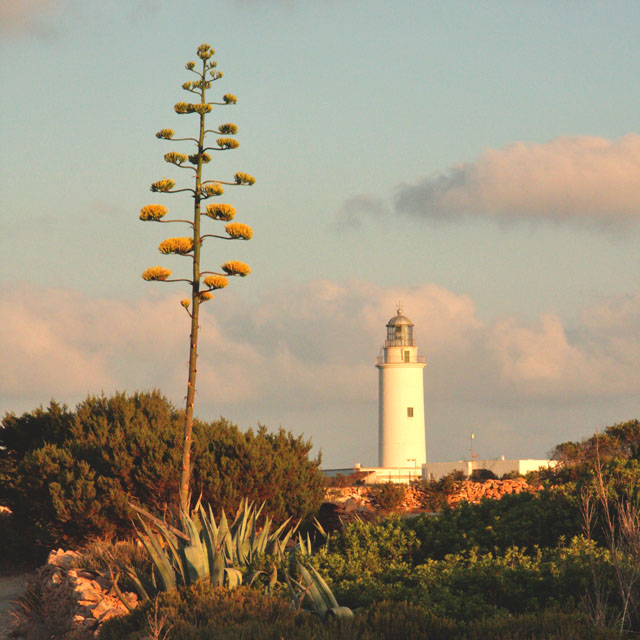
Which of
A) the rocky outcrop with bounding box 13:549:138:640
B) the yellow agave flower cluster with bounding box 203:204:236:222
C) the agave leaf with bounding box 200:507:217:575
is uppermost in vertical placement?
the yellow agave flower cluster with bounding box 203:204:236:222

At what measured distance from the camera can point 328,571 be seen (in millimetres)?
10977

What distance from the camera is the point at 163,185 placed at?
14.4 metres

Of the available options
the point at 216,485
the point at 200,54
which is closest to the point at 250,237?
the point at 200,54

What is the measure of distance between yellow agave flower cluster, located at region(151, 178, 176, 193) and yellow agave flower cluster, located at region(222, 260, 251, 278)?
1516 mm

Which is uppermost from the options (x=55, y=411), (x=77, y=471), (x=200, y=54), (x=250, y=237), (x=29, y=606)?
(x=200, y=54)

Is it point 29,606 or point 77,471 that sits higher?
point 77,471

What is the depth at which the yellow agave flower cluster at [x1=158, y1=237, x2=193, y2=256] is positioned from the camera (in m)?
14.0

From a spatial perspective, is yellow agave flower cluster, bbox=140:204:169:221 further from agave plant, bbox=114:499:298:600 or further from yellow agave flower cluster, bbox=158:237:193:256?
agave plant, bbox=114:499:298:600

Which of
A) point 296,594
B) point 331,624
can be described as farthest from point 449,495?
point 331,624

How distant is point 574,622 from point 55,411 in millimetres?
16143

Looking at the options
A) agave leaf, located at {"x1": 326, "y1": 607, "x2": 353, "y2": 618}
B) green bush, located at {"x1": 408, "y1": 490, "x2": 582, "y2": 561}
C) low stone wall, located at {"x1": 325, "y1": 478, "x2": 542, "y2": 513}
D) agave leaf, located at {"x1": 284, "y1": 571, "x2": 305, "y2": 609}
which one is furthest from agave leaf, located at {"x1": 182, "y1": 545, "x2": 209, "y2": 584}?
low stone wall, located at {"x1": 325, "y1": 478, "x2": 542, "y2": 513}

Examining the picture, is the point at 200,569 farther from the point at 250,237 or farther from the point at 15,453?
the point at 15,453

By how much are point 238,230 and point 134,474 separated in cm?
586

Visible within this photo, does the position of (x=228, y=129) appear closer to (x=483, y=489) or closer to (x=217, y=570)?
(x=217, y=570)
